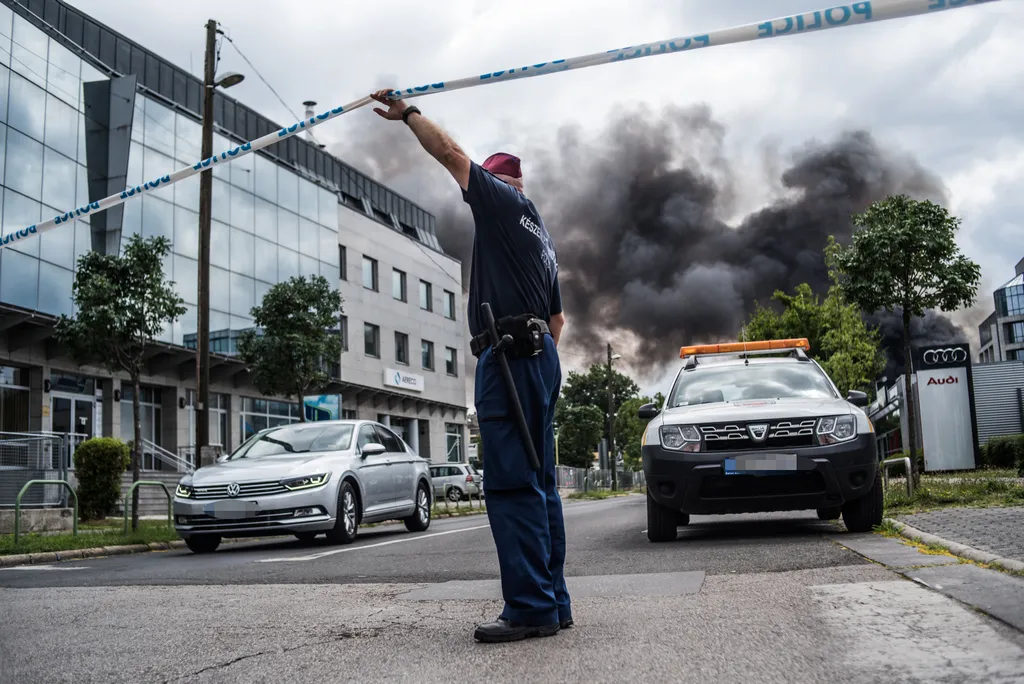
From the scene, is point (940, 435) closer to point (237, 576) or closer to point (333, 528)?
point (333, 528)

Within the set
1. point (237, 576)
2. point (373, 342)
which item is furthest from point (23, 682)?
point (373, 342)

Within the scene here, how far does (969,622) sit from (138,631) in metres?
3.44

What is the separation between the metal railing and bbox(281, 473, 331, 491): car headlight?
67.9 ft

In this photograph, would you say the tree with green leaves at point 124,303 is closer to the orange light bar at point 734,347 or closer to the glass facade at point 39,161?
the glass facade at point 39,161

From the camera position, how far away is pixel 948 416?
76.2 ft

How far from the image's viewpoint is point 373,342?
4875cm

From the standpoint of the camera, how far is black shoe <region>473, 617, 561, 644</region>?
401 cm

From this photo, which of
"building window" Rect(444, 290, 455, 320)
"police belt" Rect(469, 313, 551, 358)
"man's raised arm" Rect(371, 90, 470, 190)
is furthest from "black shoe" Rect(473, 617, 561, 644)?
"building window" Rect(444, 290, 455, 320)

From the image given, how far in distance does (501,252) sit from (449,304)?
53522 mm

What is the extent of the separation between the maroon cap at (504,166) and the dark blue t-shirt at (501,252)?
0.13m

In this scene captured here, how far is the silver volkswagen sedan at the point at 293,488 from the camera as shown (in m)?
11.8

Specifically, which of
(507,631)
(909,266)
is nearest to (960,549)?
(507,631)

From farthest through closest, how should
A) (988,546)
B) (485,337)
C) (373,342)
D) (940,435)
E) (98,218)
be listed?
(373,342) → (98,218) → (940,435) → (988,546) → (485,337)

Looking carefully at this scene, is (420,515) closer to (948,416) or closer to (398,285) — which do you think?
(948,416)
